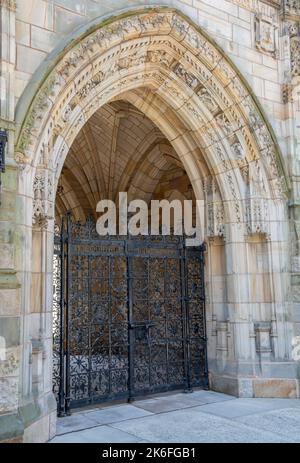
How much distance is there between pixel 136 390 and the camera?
5.81 meters

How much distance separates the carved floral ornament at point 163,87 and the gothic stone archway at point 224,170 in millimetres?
14

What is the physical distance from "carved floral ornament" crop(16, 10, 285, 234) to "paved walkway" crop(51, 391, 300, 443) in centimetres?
257

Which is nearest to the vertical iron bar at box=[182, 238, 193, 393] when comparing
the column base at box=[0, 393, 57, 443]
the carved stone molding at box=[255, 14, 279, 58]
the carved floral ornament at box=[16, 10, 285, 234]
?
the carved floral ornament at box=[16, 10, 285, 234]

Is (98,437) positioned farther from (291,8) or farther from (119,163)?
(119,163)

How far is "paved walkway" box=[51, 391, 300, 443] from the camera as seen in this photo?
430 cm

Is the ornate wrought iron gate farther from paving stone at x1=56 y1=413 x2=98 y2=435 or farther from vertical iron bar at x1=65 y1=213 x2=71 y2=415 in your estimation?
paving stone at x1=56 y1=413 x2=98 y2=435

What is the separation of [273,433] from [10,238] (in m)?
3.12

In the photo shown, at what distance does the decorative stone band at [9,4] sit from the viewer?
13.7 feet

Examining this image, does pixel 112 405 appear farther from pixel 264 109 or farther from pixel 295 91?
pixel 295 91

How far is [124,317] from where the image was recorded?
20.6 ft

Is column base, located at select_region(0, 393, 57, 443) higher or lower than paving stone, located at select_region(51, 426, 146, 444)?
higher

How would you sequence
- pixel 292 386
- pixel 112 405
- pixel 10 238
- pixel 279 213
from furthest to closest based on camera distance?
pixel 279 213, pixel 292 386, pixel 112 405, pixel 10 238

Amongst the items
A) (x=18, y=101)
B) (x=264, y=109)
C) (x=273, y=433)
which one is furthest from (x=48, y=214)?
(x=264, y=109)

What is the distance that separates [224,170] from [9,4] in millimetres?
3450
